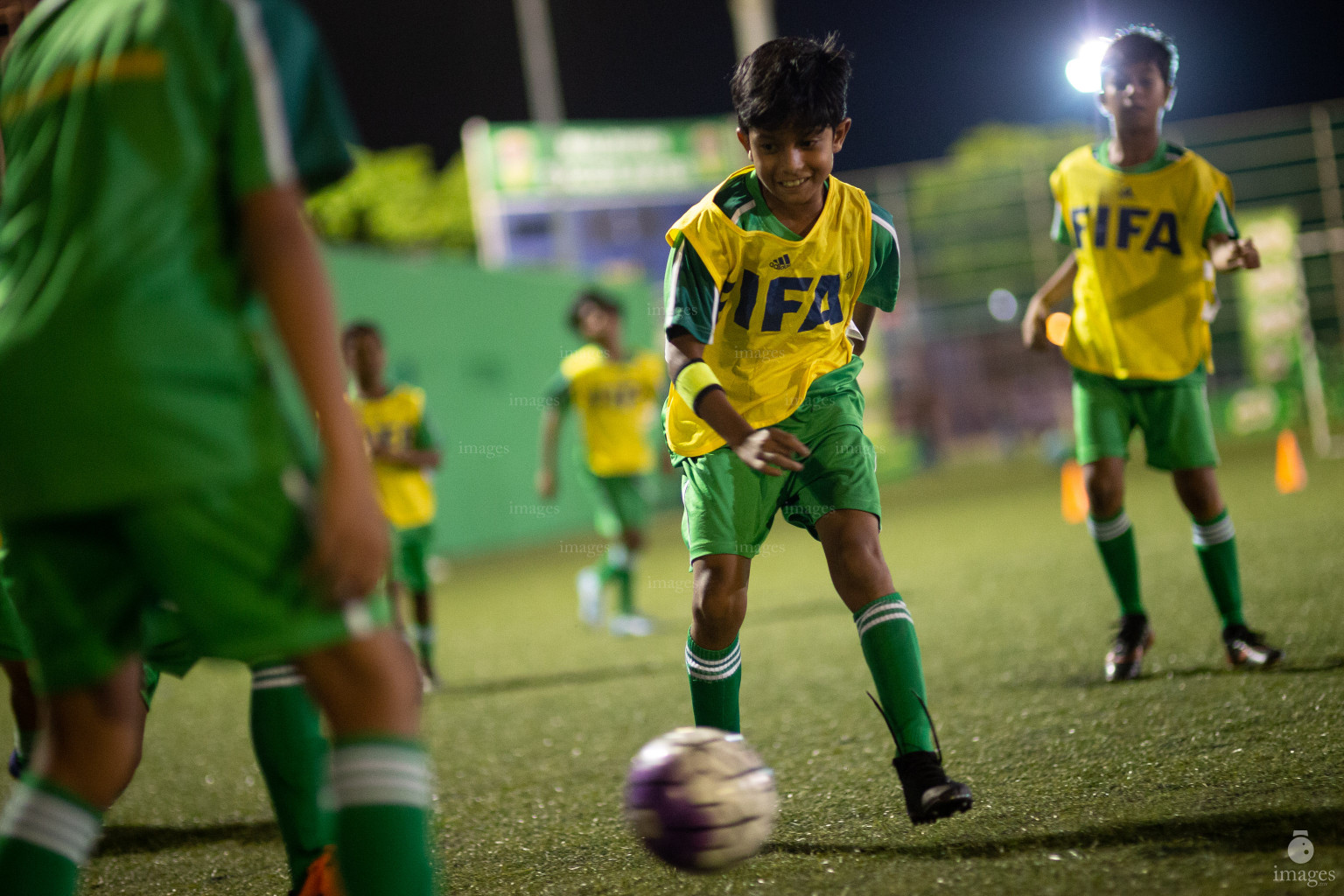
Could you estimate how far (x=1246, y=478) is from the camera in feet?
40.7

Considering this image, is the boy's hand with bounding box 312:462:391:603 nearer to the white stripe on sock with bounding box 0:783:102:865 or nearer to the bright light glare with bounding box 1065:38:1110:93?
the white stripe on sock with bounding box 0:783:102:865

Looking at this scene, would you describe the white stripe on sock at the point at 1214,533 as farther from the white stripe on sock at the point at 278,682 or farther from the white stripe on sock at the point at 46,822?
the white stripe on sock at the point at 46,822

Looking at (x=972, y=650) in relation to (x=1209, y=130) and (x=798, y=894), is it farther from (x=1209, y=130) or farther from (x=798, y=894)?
(x=1209, y=130)

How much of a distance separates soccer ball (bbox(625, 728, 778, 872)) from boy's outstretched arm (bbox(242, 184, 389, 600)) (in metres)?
1.19

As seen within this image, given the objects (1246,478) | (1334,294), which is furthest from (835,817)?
(1334,294)

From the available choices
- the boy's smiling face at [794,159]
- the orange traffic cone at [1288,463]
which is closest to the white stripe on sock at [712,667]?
the boy's smiling face at [794,159]

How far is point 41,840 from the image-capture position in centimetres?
169

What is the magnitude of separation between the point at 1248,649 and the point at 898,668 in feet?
7.00

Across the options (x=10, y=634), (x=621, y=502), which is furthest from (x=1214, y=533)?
(x=621, y=502)

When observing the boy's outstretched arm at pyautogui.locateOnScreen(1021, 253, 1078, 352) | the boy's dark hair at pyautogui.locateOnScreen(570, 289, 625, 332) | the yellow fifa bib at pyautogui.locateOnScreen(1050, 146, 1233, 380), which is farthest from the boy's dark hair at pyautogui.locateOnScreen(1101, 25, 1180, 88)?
the boy's dark hair at pyautogui.locateOnScreen(570, 289, 625, 332)

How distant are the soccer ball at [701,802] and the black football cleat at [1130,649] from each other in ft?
7.51

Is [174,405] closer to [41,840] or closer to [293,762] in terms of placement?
[41,840]

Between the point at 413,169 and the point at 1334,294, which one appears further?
the point at 413,169

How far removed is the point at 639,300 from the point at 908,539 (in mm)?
13195
